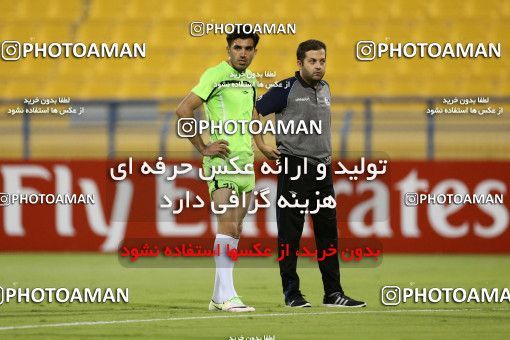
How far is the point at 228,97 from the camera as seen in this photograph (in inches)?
328

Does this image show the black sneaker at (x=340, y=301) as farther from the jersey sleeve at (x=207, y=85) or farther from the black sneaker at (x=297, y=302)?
the jersey sleeve at (x=207, y=85)

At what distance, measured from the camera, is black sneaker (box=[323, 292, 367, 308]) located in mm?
8781

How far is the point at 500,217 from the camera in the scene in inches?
577

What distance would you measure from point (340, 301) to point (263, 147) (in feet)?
3.96

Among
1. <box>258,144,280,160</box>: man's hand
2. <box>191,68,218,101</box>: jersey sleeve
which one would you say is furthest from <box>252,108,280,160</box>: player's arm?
<box>191,68,218,101</box>: jersey sleeve

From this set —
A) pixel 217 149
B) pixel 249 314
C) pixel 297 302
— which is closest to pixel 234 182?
pixel 217 149

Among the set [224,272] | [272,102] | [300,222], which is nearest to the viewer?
[272,102]

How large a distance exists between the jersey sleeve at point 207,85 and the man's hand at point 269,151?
0.45 m

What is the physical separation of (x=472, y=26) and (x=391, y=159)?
5139 millimetres

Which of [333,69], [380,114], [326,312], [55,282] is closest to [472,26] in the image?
[333,69]

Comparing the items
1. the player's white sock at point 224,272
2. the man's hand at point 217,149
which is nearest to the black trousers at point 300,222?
the player's white sock at point 224,272

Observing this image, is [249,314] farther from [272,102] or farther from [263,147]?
[272,102]

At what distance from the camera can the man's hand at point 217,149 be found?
827cm

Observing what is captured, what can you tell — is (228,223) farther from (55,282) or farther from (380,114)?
(380,114)
